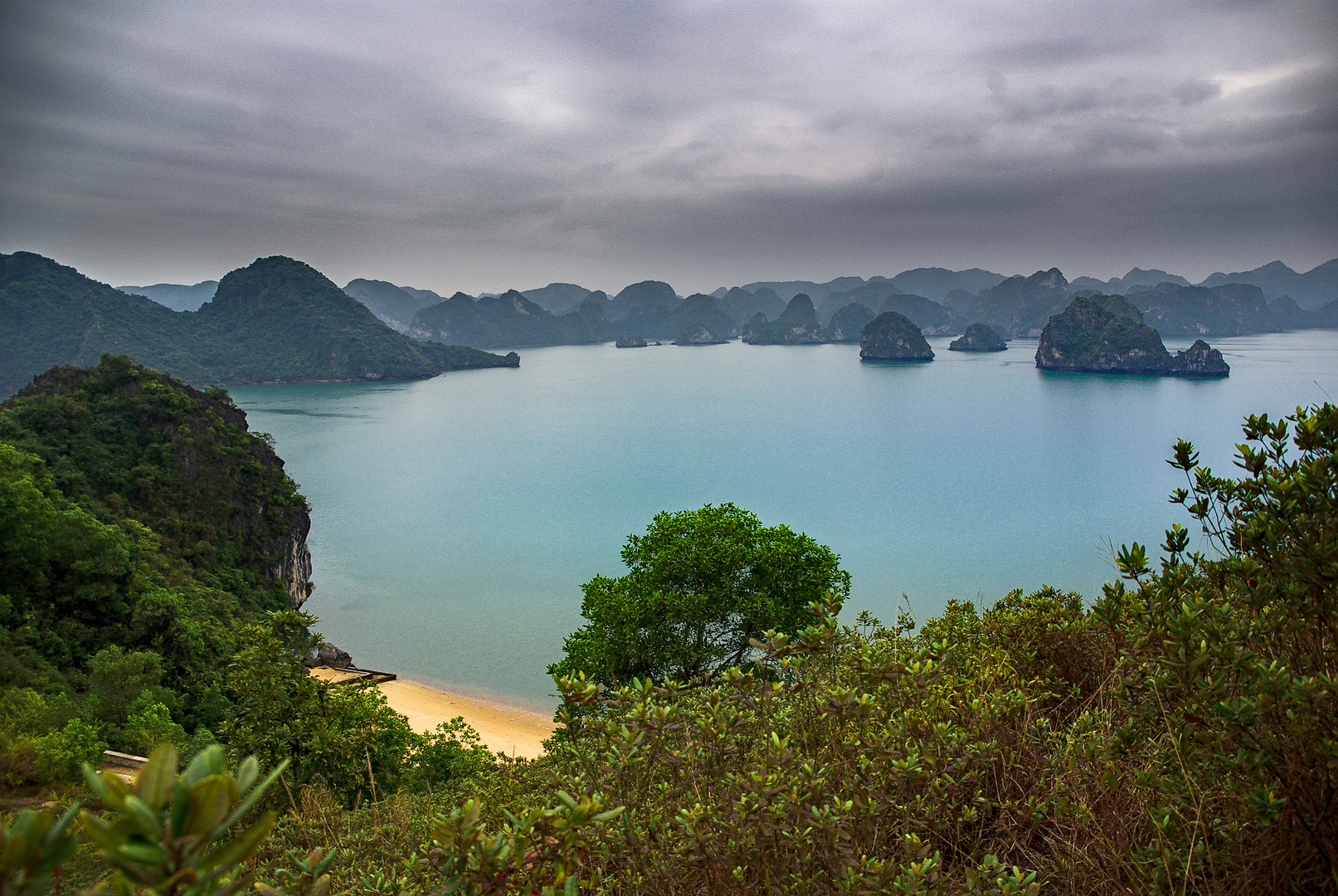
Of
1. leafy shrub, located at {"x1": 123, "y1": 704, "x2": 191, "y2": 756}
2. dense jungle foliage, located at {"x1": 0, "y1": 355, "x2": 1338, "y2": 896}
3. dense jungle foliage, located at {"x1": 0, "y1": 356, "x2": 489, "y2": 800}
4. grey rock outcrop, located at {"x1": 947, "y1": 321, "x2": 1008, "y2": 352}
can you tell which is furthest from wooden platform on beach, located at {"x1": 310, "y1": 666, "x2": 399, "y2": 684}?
grey rock outcrop, located at {"x1": 947, "y1": 321, "x2": 1008, "y2": 352}

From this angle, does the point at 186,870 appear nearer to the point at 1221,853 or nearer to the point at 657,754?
the point at 657,754

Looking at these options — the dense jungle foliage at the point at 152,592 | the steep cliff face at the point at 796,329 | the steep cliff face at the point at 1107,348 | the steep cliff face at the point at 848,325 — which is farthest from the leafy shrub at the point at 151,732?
the steep cliff face at the point at 848,325

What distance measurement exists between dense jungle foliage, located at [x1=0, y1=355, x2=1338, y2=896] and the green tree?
6.96m

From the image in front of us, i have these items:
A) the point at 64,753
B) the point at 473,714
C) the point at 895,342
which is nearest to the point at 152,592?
the point at 473,714

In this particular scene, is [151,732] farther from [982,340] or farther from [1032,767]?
[982,340]

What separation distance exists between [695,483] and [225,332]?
10670 centimetres

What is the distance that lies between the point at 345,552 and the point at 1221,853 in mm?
33935

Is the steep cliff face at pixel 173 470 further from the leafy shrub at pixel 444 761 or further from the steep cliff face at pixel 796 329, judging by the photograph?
the steep cliff face at pixel 796 329

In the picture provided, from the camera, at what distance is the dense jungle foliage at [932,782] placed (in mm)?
1835

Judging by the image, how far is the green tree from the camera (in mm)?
11219

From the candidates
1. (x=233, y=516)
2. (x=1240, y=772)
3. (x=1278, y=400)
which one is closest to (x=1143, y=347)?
(x=1278, y=400)

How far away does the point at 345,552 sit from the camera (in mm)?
31875

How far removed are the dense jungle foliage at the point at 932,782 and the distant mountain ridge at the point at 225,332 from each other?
346 ft

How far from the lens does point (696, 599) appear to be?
11.4 m
